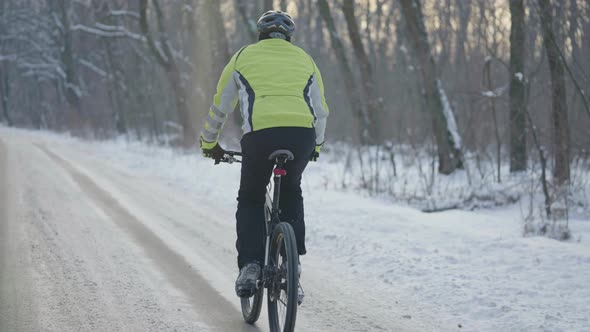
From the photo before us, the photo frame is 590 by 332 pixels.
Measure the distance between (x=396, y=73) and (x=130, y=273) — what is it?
3017 cm

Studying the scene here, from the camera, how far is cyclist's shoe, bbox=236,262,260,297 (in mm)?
4188

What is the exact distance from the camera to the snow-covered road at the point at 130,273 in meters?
4.57

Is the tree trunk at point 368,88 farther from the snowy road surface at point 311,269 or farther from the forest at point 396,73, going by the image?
the snowy road surface at point 311,269

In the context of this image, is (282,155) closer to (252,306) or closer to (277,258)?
(277,258)

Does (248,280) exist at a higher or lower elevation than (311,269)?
higher

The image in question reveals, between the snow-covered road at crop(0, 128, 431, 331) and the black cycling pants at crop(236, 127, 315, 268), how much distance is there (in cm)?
66

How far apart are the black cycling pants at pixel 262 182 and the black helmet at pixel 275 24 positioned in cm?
71

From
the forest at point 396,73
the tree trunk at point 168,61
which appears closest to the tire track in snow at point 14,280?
the forest at point 396,73

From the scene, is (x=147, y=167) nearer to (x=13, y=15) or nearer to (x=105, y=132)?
(x=105, y=132)

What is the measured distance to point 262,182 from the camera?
425cm

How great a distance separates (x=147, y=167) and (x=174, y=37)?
2550 centimetres

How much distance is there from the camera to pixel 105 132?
106 ft

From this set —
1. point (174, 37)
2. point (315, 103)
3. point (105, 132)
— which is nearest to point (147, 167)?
point (315, 103)

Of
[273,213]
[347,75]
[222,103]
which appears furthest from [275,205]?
[347,75]
